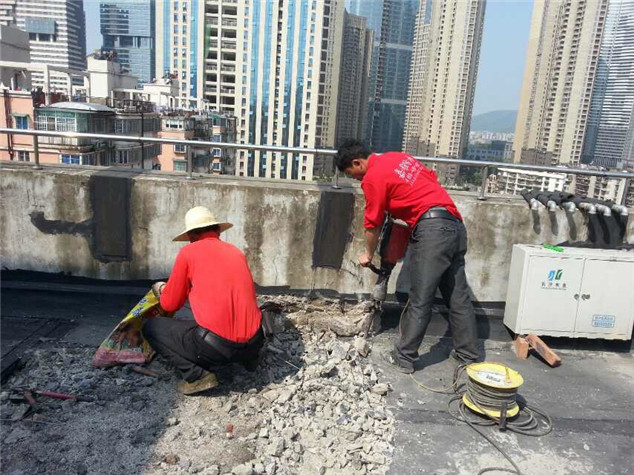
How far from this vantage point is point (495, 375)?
380 centimetres

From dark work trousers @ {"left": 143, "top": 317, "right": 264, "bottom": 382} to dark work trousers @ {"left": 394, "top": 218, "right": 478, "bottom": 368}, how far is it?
139cm

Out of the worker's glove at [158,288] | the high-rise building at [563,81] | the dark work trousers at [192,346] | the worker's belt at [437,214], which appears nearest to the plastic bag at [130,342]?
the worker's glove at [158,288]

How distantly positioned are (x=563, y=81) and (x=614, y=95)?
43.9ft

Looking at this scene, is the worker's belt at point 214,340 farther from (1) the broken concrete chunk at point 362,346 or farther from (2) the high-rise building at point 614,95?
(2) the high-rise building at point 614,95

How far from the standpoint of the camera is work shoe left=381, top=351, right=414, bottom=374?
4.42m

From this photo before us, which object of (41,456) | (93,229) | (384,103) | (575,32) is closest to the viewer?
(41,456)

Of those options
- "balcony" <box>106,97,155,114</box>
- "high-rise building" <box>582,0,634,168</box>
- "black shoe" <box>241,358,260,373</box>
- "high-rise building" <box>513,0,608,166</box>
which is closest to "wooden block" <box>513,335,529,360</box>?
"black shoe" <box>241,358,260,373</box>

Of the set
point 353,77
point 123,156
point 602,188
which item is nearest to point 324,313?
point 602,188

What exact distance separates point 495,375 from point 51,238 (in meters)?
4.43

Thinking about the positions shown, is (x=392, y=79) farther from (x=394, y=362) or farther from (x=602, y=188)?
(x=394, y=362)

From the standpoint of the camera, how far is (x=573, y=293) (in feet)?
16.1

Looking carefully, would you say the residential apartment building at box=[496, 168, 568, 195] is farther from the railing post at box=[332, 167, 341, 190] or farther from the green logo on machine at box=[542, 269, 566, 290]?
the railing post at box=[332, 167, 341, 190]

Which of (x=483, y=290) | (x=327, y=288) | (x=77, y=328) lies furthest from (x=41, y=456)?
(x=483, y=290)

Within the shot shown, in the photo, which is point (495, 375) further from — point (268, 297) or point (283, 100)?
point (283, 100)
